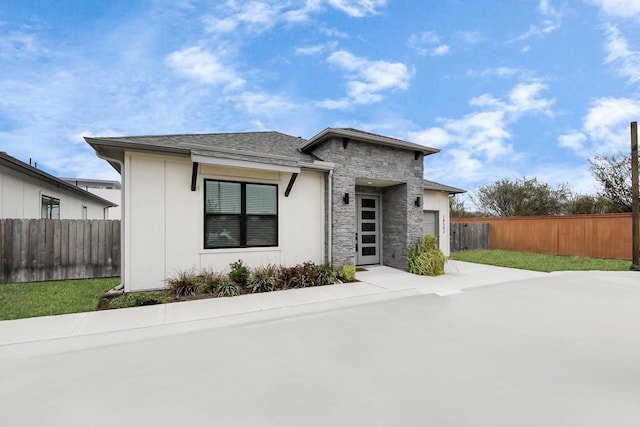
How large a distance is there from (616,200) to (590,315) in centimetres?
1666

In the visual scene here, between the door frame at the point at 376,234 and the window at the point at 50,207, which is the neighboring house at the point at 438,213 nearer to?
the door frame at the point at 376,234

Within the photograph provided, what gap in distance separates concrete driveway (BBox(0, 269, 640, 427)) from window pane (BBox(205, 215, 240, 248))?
260 centimetres

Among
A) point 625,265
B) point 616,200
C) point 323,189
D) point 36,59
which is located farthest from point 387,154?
point 616,200

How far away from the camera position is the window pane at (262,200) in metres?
7.04

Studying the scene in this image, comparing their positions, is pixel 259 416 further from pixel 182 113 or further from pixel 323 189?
pixel 182 113

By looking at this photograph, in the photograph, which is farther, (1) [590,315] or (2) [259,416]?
(1) [590,315]

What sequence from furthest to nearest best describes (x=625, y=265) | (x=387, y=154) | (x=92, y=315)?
(x=625, y=265) → (x=387, y=154) → (x=92, y=315)

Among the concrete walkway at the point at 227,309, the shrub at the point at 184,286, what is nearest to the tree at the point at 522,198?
the concrete walkway at the point at 227,309

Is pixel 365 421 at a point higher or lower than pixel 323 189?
lower

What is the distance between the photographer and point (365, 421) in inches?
81.7

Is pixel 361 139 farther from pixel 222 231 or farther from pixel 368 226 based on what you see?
pixel 222 231

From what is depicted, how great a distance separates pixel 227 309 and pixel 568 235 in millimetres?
16577

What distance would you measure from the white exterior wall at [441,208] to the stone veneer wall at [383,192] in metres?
3.90

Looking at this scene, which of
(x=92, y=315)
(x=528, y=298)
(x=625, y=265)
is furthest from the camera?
(x=625, y=265)
